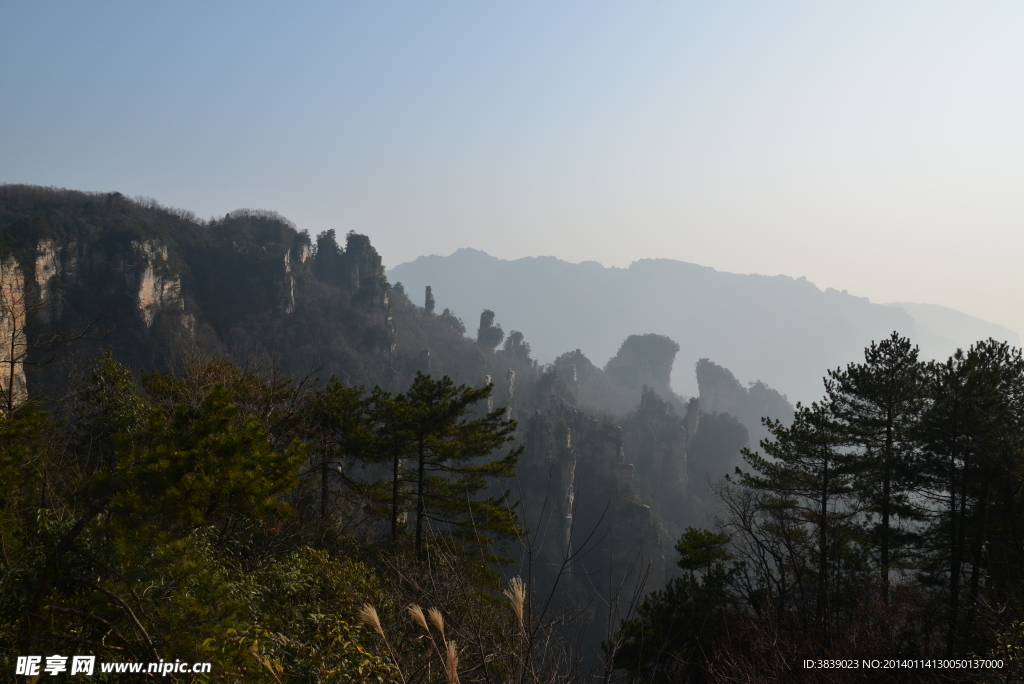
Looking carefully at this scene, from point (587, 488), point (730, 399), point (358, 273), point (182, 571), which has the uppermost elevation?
point (358, 273)

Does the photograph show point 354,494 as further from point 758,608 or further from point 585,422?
point 585,422

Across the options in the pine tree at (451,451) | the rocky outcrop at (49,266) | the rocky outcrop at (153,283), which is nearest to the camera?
the pine tree at (451,451)

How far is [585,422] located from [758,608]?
48.1 meters

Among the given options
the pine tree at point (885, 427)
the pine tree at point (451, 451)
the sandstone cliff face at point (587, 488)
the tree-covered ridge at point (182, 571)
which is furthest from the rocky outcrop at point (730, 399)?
the tree-covered ridge at point (182, 571)

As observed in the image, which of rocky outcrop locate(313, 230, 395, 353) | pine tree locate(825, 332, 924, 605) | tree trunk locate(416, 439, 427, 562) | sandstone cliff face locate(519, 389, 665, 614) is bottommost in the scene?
sandstone cliff face locate(519, 389, 665, 614)

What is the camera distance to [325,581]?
791 centimetres

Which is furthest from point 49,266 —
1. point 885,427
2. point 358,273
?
point 885,427

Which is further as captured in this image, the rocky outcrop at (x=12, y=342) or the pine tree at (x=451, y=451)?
the pine tree at (x=451, y=451)

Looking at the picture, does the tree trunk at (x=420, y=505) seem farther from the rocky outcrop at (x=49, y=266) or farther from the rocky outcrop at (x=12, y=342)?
the rocky outcrop at (x=49, y=266)

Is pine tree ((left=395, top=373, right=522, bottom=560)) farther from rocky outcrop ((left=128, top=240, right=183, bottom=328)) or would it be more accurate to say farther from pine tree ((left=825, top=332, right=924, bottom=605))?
rocky outcrop ((left=128, top=240, right=183, bottom=328))

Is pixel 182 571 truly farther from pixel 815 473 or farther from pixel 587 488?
pixel 587 488

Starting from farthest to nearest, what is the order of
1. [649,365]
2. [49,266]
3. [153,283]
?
[649,365], [153,283], [49,266]

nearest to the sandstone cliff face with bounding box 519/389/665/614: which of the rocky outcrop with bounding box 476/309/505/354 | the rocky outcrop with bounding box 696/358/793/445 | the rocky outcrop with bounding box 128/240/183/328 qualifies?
the rocky outcrop with bounding box 476/309/505/354

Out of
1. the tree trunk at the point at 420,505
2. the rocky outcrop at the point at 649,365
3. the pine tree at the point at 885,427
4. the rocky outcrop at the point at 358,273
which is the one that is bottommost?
the tree trunk at the point at 420,505
